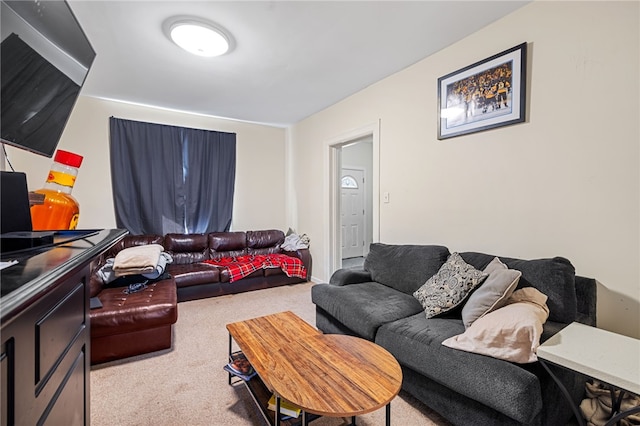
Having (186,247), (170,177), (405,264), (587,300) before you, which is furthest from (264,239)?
(587,300)

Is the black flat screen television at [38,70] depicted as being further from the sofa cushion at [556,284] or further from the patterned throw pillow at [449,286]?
the sofa cushion at [556,284]

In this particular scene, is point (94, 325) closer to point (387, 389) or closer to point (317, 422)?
point (317, 422)

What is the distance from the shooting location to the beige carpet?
161 cm

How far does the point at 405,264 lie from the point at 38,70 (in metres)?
2.48

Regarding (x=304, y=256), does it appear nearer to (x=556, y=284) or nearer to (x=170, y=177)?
(x=170, y=177)

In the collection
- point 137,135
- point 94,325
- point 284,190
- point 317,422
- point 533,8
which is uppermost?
point 533,8

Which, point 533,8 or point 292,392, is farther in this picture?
point 533,8

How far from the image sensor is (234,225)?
16.0ft

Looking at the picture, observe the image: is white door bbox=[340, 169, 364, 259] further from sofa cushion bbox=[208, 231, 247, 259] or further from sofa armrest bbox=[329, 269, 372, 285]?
sofa armrest bbox=[329, 269, 372, 285]

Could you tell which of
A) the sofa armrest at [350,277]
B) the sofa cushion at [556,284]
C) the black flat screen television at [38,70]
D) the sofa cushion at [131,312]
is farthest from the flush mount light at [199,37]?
the sofa cushion at [556,284]

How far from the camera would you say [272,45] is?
247 centimetres

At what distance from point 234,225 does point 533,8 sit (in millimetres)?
4457

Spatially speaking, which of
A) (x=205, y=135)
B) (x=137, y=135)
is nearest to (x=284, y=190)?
(x=205, y=135)

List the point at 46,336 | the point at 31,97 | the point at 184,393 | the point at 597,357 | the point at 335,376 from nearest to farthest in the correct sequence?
the point at 46,336
the point at 31,97
the point at 597,357
the point at 335,376
the point at 184,393
